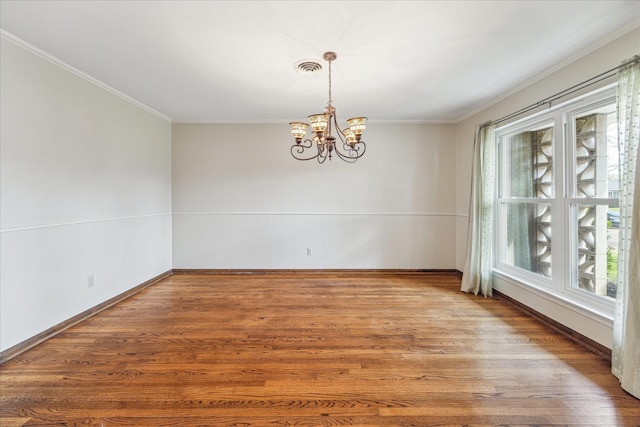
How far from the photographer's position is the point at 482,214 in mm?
3521

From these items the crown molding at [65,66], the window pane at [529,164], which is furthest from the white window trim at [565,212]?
the crown molding at [65,66]

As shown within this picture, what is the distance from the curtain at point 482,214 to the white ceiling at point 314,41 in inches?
24.6

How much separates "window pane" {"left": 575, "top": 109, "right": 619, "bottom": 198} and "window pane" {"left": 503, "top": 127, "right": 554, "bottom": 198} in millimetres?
282

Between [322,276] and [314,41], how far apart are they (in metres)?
3.27

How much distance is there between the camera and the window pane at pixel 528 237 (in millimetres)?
2893

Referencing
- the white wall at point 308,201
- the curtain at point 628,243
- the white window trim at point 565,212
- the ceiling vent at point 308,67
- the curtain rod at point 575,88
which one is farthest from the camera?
the white wall at point 308,201

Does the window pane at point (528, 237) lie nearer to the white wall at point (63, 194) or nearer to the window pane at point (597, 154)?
the window pane at point (597, 154)

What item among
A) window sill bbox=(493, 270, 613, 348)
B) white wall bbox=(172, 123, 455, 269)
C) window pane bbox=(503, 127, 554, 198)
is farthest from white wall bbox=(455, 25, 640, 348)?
white wall bbox=(172, 123, 455, 269)

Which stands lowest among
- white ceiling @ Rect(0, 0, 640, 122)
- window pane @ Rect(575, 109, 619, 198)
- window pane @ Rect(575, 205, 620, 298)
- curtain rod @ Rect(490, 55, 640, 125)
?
window pane @ Rect(575, 205, 620, 298)

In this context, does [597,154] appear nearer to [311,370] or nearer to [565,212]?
[565,212]

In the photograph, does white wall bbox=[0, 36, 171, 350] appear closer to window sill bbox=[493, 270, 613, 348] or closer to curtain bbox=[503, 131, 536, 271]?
window sill bbox=[493, 270, 613, 348]

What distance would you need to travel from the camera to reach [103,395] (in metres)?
1.71

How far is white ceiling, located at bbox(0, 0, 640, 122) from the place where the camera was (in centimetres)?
Result: 180

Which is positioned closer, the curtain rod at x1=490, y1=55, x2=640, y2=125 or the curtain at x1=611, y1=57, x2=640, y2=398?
the curtain at x1=611, y1=57, x2=640, y2=398
